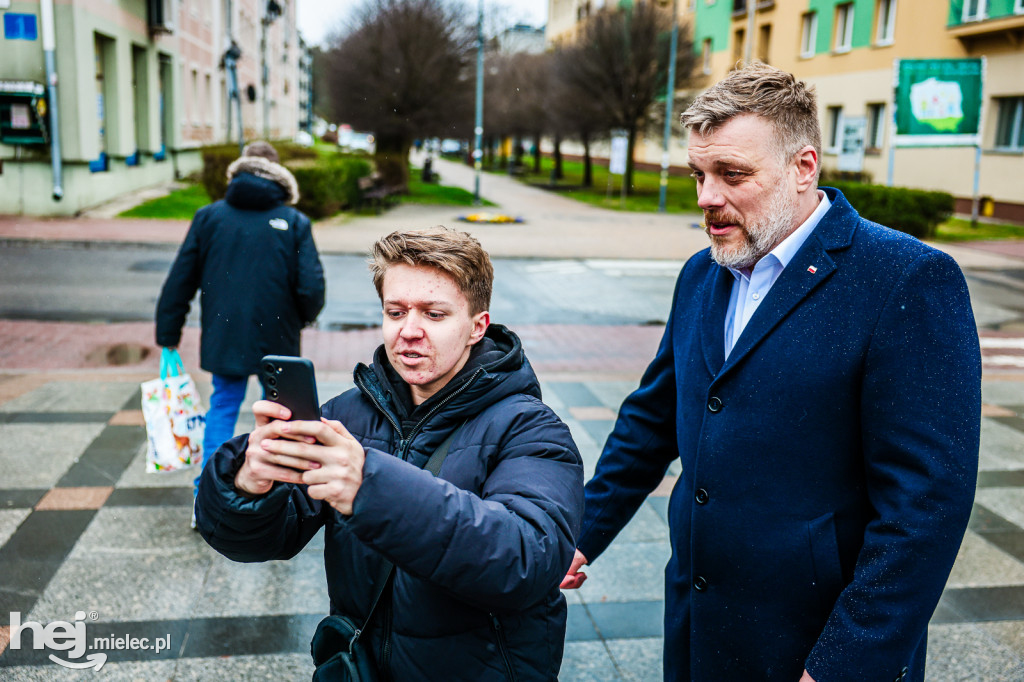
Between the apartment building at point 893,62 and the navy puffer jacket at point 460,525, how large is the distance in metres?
21.2

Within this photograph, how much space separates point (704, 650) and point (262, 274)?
10.4ft

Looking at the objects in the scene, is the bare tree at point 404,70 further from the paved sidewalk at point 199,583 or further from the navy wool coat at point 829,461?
the navy wool coat at point 829,461

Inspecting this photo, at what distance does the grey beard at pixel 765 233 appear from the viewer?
6.43 feet

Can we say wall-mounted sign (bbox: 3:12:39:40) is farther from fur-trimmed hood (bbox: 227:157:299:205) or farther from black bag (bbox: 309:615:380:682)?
black bag (bbox: 309:615:380:682)

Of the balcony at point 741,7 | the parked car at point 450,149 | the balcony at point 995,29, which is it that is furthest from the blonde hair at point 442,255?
the parked car at point 450,149

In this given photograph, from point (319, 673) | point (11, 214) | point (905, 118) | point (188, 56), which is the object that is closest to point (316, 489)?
point (319, 673)

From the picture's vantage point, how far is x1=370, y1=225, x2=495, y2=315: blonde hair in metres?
1.88

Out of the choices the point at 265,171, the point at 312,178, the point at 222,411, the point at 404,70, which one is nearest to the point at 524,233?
the point at 312,178

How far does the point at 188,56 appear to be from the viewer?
91.9 ft

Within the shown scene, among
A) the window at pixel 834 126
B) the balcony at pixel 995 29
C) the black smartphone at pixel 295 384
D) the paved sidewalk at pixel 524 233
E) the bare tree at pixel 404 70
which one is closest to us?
the black smartphone at pixel 295 384

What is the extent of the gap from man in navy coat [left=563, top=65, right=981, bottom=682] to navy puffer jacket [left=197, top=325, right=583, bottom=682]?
1.23 ft

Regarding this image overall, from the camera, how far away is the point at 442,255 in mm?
1877

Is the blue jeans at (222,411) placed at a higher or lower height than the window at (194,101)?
lower

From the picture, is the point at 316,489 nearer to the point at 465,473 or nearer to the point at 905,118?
the point at 465,473
